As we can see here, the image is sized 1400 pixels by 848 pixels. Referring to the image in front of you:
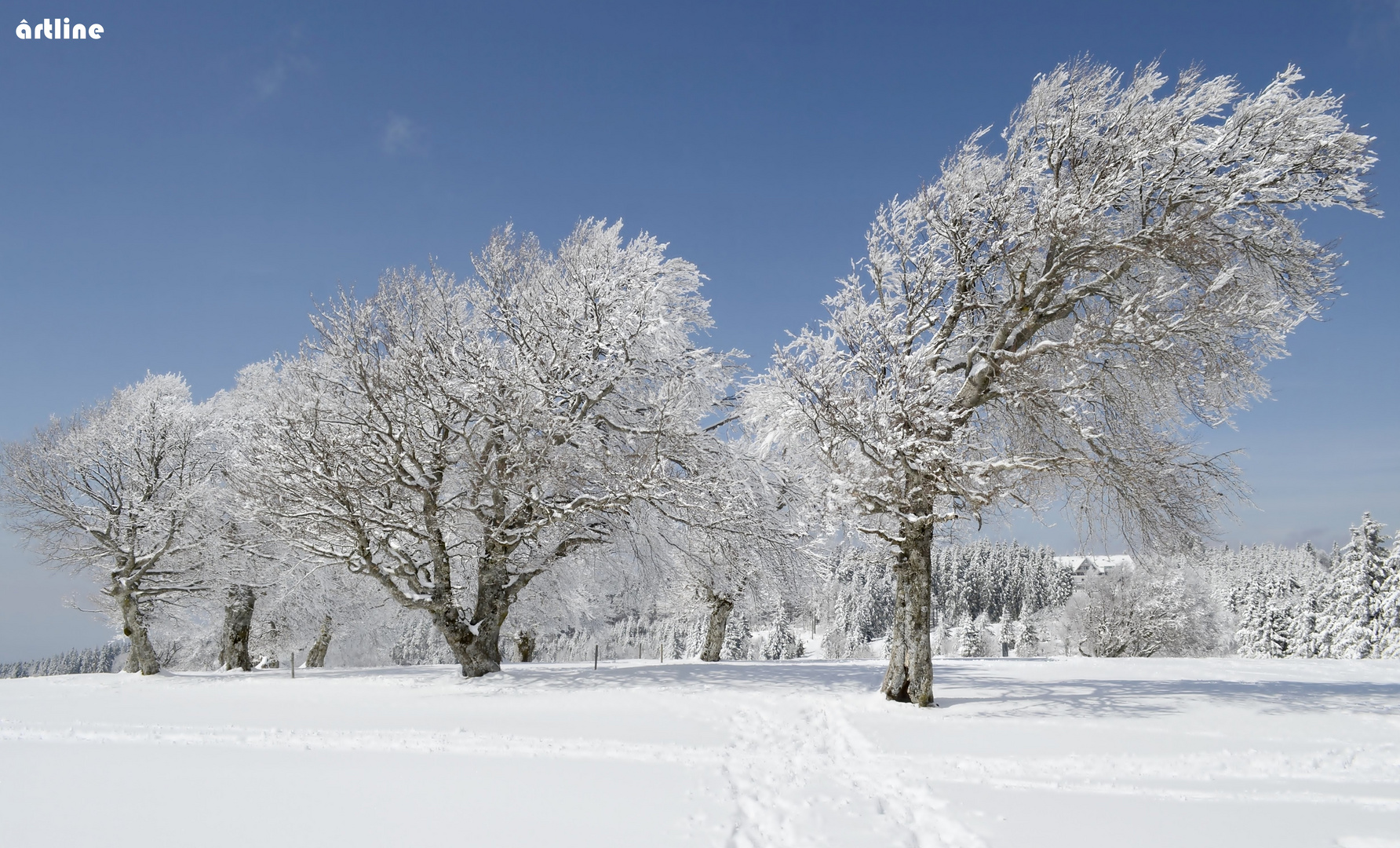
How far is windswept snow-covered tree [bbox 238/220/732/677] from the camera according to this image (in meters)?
15.1

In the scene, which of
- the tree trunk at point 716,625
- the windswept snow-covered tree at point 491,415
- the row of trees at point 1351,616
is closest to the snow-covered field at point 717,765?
the windswept snow-covered tree at point 491,415

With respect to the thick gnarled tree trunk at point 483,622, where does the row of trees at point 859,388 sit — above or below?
above

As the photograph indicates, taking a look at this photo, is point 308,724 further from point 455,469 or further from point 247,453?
point 247,453

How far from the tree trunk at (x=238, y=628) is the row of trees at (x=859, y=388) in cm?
569

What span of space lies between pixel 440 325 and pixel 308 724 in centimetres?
903

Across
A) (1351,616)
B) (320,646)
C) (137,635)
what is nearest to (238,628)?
(137,635)

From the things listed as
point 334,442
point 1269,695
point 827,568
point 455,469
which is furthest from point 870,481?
point 334,442

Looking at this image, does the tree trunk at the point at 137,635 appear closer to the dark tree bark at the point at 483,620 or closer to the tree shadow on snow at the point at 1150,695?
the dark tree bark at the point at 483,620

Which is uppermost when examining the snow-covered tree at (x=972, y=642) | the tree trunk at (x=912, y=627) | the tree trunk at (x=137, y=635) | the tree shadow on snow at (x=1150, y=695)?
the tree trunk at (x=912, y=627)

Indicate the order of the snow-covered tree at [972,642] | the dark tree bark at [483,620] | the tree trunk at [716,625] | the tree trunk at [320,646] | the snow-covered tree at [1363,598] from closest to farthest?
the dark tree bark at [483,620]
the tree trunk at [716,625]
the tree trunk at [320,646]
the snow-covered tree at [1363,598]
the snow-covered tree at [972,642]

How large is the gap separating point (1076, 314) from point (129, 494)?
94.4ft

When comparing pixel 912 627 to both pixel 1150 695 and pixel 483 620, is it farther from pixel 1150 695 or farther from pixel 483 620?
pixel 483 620

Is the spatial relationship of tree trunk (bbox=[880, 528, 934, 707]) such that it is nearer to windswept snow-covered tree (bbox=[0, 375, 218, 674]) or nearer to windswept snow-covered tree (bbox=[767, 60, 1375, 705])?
windswept snow-covered tree (bbox=[767, 60, 1375, 705])

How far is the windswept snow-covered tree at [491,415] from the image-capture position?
15.1 m
